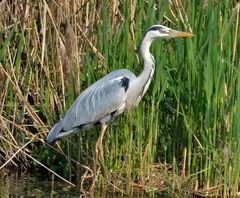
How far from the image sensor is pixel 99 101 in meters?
5.57

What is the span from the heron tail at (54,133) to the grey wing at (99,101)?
0.13 ft

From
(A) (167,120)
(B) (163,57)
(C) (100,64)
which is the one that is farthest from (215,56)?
(C) (100,64)

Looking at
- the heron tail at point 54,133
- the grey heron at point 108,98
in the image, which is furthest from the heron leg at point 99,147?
the heron tail at point 54,133

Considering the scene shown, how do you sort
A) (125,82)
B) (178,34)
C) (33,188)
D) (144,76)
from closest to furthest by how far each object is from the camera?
(178,34) < (144,76) < (125,82) < (33,188)

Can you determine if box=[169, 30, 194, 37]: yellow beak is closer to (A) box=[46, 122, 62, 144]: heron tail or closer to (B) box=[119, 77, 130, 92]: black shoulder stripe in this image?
(B) box=[119, 77, 130, 92]: black shoulder stripe

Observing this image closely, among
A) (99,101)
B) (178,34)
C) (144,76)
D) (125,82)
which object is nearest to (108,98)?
(99,101)

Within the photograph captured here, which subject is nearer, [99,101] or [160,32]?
[160,32]

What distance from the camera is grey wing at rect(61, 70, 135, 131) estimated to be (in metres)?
5.40

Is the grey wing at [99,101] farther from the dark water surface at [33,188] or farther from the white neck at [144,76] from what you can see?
the dark water surface at [33,188]

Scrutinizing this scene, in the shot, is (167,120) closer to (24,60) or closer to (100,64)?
(100,64)

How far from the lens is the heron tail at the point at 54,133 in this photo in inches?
211

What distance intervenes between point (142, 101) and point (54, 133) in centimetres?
70

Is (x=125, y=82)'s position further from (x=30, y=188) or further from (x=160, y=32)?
(x=30, y=188)

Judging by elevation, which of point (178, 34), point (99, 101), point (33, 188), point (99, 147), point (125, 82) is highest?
point (178, 34)
